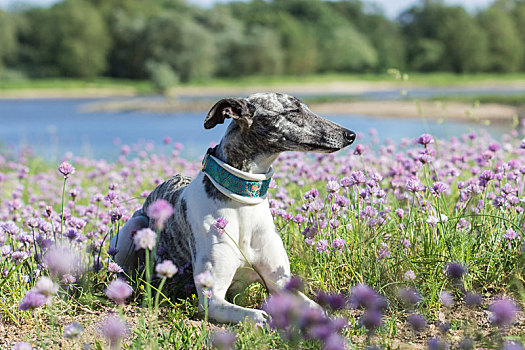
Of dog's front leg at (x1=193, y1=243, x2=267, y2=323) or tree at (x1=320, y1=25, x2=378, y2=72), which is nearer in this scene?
dog's front leg at (x1=193, y1=243, x2=267, y2=323)

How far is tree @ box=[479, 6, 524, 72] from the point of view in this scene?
78.2m

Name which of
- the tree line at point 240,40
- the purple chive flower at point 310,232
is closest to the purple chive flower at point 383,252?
the purple chive flower at point 310,232

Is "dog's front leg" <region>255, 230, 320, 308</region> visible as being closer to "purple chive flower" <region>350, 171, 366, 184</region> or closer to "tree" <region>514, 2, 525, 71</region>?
"purple chive flower" <region>350, 171, 366, 184</region>

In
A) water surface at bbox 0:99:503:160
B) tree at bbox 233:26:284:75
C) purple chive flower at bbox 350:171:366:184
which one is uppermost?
tree at bbox 233:26:284:75

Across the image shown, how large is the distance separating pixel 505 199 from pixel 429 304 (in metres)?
1.05

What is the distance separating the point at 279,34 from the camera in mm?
66875

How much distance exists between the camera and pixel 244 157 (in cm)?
324

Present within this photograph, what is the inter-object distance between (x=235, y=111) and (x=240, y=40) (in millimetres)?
56546

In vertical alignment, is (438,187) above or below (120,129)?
above

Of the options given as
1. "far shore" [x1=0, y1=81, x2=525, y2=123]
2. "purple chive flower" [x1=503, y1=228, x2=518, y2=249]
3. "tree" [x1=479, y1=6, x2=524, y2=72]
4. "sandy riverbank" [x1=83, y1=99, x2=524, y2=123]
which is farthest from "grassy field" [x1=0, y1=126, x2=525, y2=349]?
"tree" [x1=479, y1=6, x2=524, y2=72]

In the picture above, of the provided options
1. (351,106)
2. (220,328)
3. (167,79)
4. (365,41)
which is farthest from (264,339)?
(365,41)

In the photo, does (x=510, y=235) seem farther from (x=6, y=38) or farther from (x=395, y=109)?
(x=6, y=38)

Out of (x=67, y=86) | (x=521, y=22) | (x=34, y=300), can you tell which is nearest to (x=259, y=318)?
(x=34, y=300)

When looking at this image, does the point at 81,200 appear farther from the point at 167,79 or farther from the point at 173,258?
the point at 167,79
